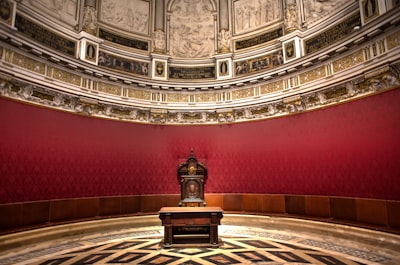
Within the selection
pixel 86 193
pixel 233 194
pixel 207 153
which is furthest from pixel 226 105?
pixel 86 193

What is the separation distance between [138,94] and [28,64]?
3.73 m

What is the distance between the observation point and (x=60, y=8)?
841 cm

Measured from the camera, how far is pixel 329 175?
24.9 ft

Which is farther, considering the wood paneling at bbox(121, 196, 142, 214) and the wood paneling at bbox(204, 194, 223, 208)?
the wood paneling at bbox(204, 194, 223, 208)

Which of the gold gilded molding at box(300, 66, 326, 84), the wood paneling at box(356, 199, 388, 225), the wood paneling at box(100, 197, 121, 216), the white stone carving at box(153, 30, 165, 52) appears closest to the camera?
the wood paneling at box(356, 199, 388, 225)

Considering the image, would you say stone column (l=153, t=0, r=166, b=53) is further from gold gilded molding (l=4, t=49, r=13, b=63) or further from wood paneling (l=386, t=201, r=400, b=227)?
wood paneling (l=386, t=201, r=400, b=227)

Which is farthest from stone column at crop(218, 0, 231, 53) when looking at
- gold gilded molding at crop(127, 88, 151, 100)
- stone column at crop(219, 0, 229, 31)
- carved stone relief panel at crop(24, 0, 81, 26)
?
carved stone relief panel at crop(24, 0, 81, 26)

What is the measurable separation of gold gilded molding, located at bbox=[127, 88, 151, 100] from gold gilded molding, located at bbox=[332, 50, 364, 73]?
262 inches

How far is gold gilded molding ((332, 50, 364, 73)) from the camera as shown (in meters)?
6.90

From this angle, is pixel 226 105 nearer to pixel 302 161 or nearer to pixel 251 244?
pixel 302 161

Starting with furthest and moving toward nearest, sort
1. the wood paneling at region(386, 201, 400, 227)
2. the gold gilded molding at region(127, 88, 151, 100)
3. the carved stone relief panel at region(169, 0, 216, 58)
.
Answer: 1. the carved stone relief panel at region(169, 0, 216, 58)
2. the gold gilded molding at region(127, 88, 151, 100)
3. the wood paneling at region(386, 201, 400, 227)

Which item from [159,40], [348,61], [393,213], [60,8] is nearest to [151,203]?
[159,40]

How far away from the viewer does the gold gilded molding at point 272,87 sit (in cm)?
900

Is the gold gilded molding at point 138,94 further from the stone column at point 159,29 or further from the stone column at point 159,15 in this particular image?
the stone column at point 159,15
